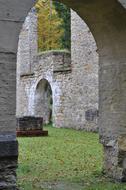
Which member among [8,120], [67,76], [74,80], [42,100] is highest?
[67,76]

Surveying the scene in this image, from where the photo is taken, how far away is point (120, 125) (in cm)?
823

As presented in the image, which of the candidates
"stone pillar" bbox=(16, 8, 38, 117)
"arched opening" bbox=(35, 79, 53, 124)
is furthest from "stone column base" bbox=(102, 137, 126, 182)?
"stone pillar" bbox=(16, 8, 38, 117)

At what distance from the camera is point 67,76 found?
71.6ft

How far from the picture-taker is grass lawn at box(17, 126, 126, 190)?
25.5 feet

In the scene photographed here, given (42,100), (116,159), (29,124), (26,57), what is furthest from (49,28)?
(116,159)

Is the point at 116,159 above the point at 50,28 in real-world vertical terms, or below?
below

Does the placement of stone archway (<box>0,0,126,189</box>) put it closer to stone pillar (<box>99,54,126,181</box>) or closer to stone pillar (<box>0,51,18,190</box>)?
stone pillar (<box>99,54,126,181</box>)

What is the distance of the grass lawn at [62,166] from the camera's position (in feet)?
25.5

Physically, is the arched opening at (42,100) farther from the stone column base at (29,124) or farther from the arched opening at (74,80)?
the stone column base at (29,124)

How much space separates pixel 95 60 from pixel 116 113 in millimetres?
11607

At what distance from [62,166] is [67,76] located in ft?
40.1

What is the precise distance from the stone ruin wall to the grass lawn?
529 cm

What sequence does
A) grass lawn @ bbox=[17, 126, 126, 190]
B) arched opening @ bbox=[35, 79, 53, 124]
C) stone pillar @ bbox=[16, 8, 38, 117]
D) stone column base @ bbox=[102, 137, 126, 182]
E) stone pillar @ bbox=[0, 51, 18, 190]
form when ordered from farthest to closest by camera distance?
stone pillar @ bbox=[16, 8, 38, 117] < arched opening @ bbox=[35, 79, 53, 124] < stone column base @ bbox=[102, 137, 126, 182] < grass lawn @ bbox=[17, 126, 126, 190] < stone pillar @ bbox=[0, 51, 18, 190]

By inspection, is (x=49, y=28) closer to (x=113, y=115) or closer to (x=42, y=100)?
(x=42, y=100)
